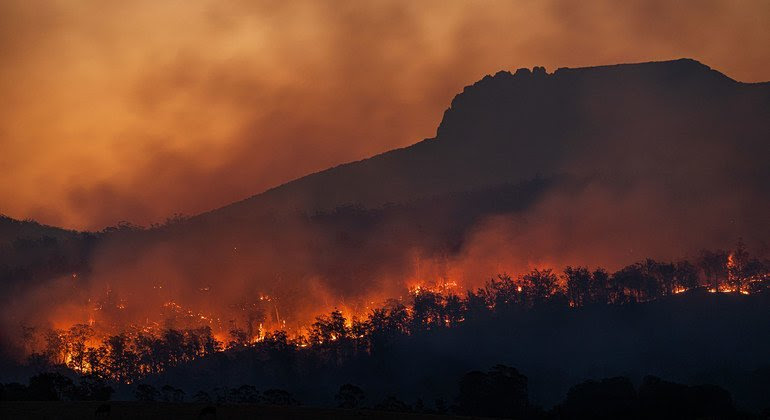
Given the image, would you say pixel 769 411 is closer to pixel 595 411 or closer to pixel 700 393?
pixel 700 393

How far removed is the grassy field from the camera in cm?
8800

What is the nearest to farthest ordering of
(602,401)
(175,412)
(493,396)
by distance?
(175,412)
(602,401)
(493,396)

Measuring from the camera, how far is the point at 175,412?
90312 mm

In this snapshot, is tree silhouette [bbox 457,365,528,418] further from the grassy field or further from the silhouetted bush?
the grassy field

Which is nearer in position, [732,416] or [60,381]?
[732,416]

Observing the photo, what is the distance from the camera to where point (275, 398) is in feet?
476

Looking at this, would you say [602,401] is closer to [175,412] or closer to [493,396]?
[493,396]

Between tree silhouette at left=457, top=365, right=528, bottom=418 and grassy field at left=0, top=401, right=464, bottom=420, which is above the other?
grassy field at left=0, top=401, right=464, bottom=420

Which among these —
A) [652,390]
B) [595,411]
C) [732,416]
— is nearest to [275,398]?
[595,411]

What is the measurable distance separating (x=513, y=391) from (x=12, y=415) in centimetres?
8112

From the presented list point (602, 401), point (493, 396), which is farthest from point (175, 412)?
point (602, 401)

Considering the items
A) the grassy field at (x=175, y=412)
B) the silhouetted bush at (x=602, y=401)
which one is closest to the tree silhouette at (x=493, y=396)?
the silhouetted bush at (x=602, y=401)

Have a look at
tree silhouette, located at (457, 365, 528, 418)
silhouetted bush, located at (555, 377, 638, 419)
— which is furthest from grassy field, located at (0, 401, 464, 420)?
tree silhouette, located at (457, 365, 528, 418)

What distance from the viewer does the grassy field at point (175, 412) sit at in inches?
3465
